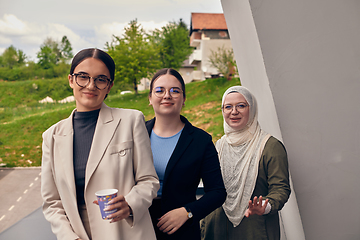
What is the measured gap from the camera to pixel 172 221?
1.03 meters

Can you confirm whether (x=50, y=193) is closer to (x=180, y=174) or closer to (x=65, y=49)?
(x=180, y=174)

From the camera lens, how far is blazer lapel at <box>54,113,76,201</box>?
0.87 meters

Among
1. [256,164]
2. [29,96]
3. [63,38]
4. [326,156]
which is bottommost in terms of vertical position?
[326,156]

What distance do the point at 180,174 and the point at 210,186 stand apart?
0.15 metres

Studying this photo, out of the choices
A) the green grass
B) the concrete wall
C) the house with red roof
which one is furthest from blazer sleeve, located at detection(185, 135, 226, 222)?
the house with red roof

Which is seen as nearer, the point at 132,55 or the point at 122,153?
the point at 122,153

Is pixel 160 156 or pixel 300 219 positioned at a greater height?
pixel 160 156

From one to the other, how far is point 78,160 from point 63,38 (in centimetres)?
2718

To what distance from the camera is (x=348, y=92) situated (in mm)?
1610

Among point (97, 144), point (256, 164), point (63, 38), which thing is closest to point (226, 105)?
point (256, 164)

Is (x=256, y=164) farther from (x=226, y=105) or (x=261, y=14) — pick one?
(x=261, y=14)

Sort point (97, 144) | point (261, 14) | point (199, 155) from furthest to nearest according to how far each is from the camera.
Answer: point (261, 14), point (199, 155), point (97, 144)

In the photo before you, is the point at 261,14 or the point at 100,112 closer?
the point at 100,112

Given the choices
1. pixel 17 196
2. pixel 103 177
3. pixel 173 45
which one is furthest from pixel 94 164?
pixel 173 45
